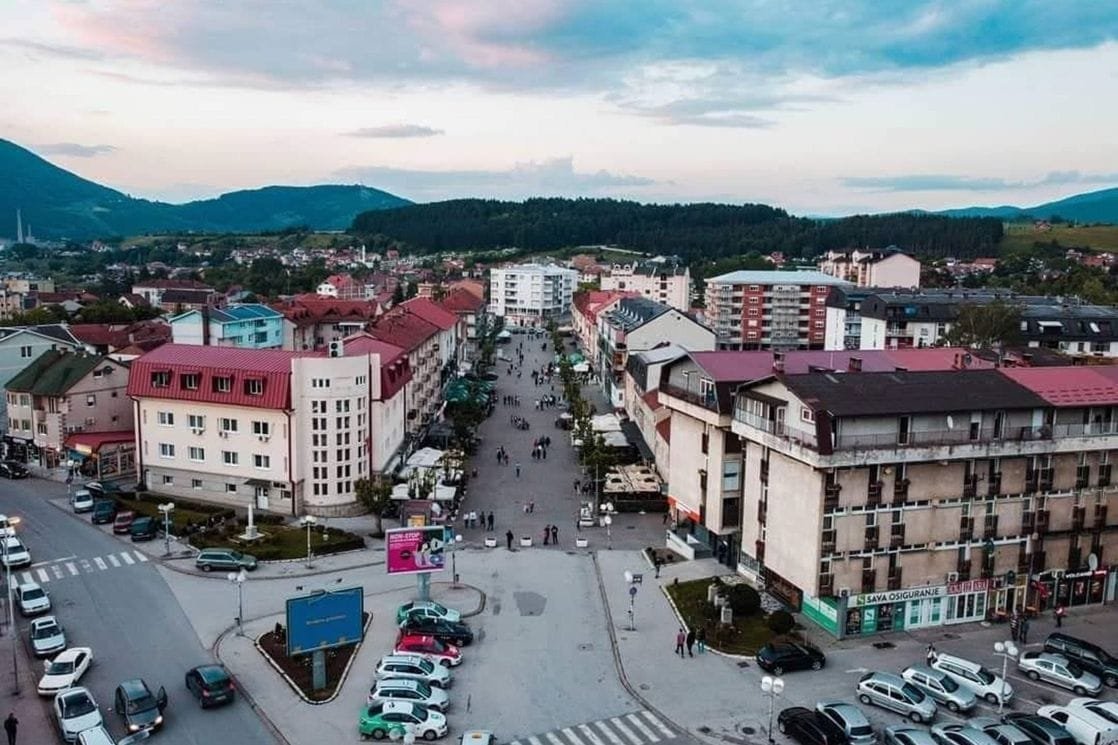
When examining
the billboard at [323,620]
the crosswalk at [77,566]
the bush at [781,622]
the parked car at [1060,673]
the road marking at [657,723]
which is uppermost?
A: the billboard at [323,620]

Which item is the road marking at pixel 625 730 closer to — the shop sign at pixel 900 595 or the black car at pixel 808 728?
the black car at pixel 808 728

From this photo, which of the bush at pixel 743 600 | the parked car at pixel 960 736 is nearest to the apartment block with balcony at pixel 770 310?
the bush at pixel 743 600

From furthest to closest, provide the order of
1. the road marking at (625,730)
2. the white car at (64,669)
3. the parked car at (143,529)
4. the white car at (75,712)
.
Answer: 1. the parked car at (143,529)
2. the white car at (64,669)
3. the road marking at (625,730)
4. the white car at (75,712)

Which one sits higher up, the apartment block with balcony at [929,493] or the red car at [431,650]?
the apartment block with balcony at [929,493]

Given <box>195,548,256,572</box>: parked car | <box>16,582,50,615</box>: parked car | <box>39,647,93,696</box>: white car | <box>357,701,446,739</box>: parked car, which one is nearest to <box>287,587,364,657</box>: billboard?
<box>357,701,446,739</box>: parked car

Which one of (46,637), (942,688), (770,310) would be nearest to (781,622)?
(942,688)

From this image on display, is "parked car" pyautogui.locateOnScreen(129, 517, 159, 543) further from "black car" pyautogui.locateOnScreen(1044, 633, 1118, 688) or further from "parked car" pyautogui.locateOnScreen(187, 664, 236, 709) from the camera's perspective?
"black car" pyautogui.locateOnScreen(1044, 633, 1118, 688)

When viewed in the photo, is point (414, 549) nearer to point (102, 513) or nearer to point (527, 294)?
point (102, 513)

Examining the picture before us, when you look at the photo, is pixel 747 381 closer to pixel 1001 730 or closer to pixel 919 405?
pixel 919 405
